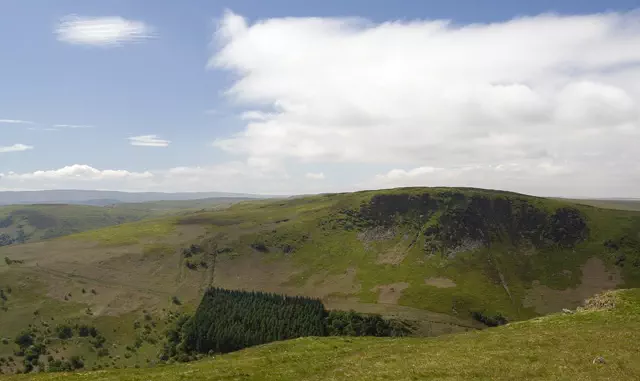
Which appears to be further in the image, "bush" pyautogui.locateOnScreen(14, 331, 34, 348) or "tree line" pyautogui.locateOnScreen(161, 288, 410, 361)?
"tree line" pyautogui.locateOnScreen(161, 288, 410, 361)

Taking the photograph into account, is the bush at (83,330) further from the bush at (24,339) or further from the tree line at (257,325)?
the tree line at (257,325)

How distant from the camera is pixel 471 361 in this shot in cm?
4225

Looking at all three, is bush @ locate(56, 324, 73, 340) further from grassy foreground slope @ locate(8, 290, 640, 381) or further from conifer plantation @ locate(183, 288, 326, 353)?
grassy foreground slope @ locate(8, 290, 640, 381)

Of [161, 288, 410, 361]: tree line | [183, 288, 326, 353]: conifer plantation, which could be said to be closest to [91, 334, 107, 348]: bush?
[161, 288, 410, 361]: tree line

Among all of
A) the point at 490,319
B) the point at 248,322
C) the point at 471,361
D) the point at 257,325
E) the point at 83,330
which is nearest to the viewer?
the point at 471,361

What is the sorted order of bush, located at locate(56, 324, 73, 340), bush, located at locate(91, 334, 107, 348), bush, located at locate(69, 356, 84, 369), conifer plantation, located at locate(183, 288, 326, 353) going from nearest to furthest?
bush, located at locate(69, 356, 84, 369)
conifer plantation, located at locate(183, 288, 326, 353)
bush, located at locate(91, 334, 107, 348)
bush, located at locate(56, 324, 73, 340)

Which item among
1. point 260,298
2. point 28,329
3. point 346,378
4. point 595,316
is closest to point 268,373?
point 346,378

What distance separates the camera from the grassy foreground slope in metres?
37.9

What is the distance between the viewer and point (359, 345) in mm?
62906

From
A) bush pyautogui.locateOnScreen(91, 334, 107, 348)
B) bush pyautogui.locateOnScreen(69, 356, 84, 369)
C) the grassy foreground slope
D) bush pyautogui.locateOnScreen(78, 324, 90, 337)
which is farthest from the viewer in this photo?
bush pyautogui.locateOnScreen(78, 324, 90, 337)

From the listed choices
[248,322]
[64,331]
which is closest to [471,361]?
[248,322]

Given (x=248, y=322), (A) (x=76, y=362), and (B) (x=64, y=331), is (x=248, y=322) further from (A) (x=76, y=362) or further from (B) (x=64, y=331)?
(B) (x=64, y=331)

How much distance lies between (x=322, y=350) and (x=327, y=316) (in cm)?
12111

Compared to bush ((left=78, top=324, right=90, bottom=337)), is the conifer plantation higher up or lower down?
higher up
